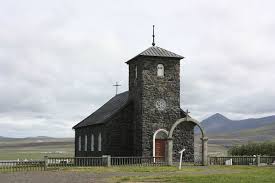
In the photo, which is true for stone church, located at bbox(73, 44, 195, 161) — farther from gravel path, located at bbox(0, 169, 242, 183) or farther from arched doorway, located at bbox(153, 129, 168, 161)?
gravel path, located at bbox(0, 169, 242, 183)

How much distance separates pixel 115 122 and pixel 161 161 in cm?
559

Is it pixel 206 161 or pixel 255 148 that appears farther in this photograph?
pixel 255 148

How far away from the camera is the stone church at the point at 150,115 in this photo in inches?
1799

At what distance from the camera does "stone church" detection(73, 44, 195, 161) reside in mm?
45688

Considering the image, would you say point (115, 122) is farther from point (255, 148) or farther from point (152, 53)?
point (255, 148)

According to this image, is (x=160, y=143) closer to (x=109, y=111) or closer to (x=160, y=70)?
(x=160, y=70)

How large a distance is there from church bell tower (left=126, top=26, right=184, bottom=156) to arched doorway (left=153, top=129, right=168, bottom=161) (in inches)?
10.9

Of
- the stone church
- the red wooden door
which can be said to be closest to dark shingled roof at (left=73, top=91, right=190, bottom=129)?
the stone church

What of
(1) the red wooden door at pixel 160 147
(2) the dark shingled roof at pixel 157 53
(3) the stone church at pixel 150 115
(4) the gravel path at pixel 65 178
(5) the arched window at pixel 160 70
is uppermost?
(2) the dark shingled roof at pixel 157 53

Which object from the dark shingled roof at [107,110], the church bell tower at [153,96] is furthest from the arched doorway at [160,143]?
the dark shingled roof at [107,110]

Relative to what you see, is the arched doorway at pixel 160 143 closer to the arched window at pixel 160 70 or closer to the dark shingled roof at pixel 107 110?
the dark shingled roof at pixel 107 110

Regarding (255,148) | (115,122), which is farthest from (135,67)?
(255,148)

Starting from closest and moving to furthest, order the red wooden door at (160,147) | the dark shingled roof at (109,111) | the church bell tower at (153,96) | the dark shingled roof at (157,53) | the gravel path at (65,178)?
the gravel path at (65,178) < the church bell tower at (153,96) < the red wooden door at (160,147) < the dark shingled roof at (157,53) < the dark shingled roof at (109,111)

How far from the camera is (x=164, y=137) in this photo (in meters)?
46.2
